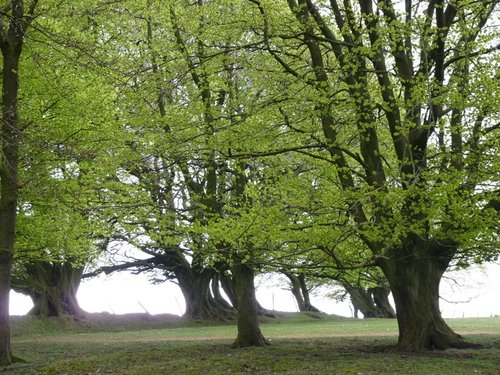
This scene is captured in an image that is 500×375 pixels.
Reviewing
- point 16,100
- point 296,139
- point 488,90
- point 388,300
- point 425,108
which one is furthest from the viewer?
point 388,300

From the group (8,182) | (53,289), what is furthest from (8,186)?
(53,289)

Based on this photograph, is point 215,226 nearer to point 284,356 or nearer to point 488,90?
point 284,356

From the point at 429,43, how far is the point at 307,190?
14.0 feet

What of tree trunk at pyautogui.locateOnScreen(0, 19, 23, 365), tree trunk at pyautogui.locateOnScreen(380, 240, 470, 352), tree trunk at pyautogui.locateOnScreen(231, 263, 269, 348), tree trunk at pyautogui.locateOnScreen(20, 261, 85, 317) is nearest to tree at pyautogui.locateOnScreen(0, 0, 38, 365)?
tree trunk at pyautogui.locateOnScreen(0, 19, 23, 365)

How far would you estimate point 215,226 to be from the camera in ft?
44.2

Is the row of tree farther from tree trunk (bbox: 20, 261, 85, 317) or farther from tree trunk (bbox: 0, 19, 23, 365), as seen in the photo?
tree trunk (bbox: 20, 261, 85, 317)

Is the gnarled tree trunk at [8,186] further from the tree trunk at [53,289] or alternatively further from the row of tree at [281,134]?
the tree trunk at [53,289]

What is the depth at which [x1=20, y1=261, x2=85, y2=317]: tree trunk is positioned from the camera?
1105 inches

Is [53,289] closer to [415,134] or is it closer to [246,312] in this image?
[246,312]

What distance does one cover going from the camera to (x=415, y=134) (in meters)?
13.0

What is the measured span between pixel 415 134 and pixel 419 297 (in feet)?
11.8

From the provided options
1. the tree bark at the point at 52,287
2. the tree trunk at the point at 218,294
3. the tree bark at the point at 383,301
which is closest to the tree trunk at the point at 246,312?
the tree bark at the point at 52,287

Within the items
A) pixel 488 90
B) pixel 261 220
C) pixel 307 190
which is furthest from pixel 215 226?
pixel 488 90

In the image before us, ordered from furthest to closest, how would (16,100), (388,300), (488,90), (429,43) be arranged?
A: (388,300) < (16,100) < (429,43) < (488,90)
